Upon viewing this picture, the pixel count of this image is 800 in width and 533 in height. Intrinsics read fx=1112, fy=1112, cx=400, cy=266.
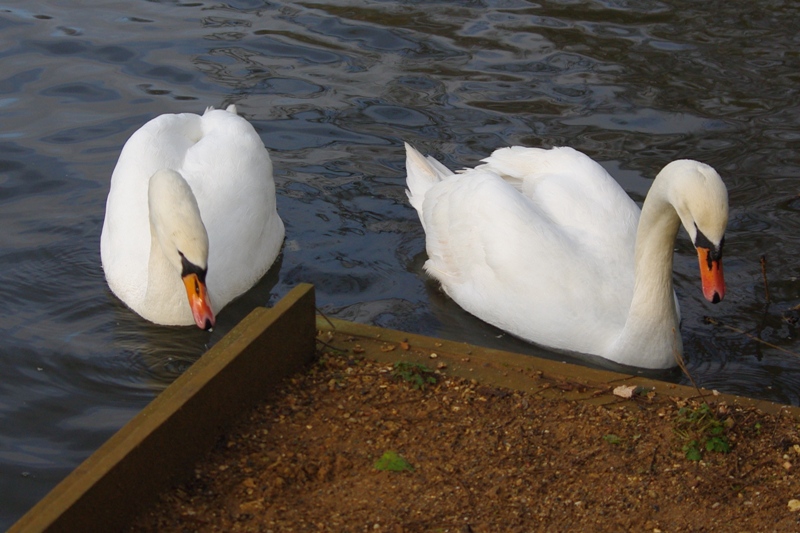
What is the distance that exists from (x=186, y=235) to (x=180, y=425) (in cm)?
206

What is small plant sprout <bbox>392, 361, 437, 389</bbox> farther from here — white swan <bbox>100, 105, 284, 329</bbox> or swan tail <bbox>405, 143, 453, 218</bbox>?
swan tail <bbox>405, 143, 453, 218</bbox>

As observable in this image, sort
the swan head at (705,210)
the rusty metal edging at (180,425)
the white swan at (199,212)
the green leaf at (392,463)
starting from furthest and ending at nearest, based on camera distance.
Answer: the white swan at (199,212)
the swan head at (705,210)
the green leaf at (392,463)
the rusty metal edging at (180,425)

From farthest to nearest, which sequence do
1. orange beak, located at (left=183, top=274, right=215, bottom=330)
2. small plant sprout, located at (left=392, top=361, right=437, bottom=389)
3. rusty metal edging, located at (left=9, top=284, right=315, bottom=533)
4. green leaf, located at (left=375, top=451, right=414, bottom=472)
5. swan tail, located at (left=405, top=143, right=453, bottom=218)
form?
swan tail, located at (left=405, top=143, right=453, bottom=218) → orange beak, located at (left=183, top=274, right=215, bottom=330) → small plant sprout, located at (left=392, top=361, right=437, bottom=389) → green leaf, located at (left=375, top=451, right=414, bottom=472) → rusty metal edging, located at (left=9, top=284, right=315, bottom=533)

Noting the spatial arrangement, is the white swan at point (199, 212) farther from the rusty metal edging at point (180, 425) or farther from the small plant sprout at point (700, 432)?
the small plant sprout at point (700, 432)

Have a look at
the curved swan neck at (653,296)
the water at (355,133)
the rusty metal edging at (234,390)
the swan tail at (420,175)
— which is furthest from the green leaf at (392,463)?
the swan tail at (420,175)

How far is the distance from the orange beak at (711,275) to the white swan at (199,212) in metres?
2.63

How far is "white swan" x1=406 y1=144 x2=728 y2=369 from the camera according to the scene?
579 cm

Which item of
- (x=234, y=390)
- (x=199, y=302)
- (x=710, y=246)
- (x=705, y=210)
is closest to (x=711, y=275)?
(x=710, y=246)

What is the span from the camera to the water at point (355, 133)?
6258 mm

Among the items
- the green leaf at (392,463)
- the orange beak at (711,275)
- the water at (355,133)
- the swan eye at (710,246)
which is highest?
the swan eye at (710,246)

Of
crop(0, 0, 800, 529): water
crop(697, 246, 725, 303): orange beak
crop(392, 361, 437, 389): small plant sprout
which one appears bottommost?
crop(0, 0, 800, 529): water

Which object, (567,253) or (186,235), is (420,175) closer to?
(567,253)

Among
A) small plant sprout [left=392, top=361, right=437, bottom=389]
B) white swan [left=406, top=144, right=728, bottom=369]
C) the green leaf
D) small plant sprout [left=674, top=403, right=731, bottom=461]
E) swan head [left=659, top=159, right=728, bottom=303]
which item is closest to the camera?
the green leaf

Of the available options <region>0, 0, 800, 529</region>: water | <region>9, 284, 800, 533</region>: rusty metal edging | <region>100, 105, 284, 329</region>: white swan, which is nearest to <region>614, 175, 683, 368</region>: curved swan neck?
<region>0, 0, 800, 529</region>: water
